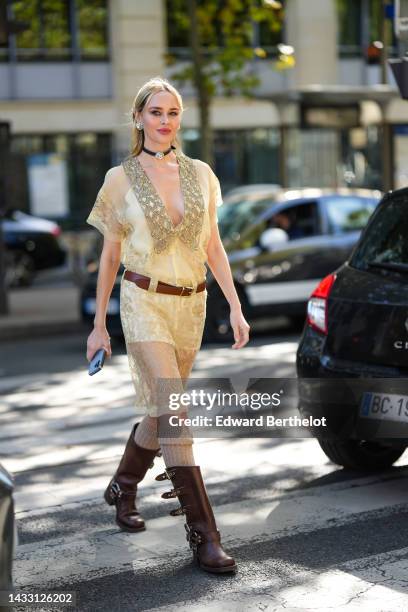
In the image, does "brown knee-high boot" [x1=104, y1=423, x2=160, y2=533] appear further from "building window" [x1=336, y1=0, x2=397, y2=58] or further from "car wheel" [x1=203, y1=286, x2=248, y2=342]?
"building window" [x1=336, y1=0, x2=397, y2=58]

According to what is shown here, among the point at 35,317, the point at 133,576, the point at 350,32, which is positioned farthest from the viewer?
the point at 350,32

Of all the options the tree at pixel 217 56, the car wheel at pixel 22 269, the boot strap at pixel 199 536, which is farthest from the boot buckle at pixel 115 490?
the car wheel at pixel 22 269

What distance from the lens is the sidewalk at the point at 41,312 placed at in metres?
14.6

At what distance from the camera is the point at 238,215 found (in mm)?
13648

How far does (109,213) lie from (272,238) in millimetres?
7972

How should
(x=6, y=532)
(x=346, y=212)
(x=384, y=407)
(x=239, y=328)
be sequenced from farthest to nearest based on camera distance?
(x=346, y=212)
(x=384, y=407)
(x=239, y=328)
(x=6, y=532)

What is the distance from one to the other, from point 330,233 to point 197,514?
29.9 ft

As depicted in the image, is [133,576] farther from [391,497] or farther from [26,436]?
[26,436]

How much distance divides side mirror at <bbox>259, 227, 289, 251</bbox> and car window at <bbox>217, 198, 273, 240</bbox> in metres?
0.28

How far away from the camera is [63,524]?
5.73 metres

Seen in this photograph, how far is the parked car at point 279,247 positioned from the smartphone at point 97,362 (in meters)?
7.73

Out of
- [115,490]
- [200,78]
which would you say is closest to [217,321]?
[200,78]

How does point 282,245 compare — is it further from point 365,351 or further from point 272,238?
point 365,351

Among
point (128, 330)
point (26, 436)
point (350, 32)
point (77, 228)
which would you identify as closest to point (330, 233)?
point (26, 436)
